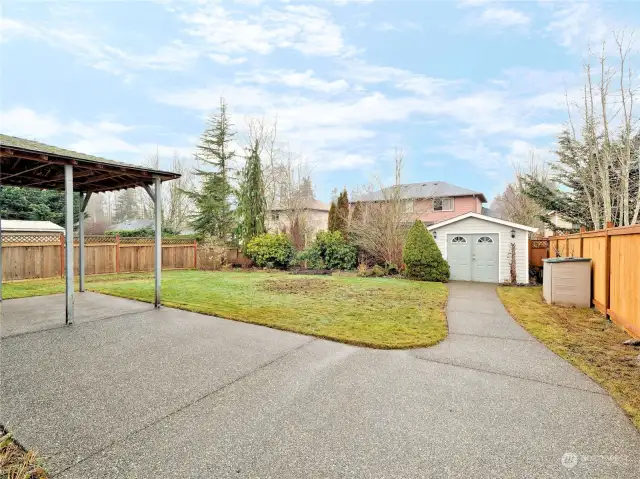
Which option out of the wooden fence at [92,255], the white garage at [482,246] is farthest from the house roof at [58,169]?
the white garage at [482,246]

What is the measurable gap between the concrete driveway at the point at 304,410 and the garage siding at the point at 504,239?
8.01 meters

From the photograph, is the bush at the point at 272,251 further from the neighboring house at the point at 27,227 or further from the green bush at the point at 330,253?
the neighboring house at the point at 27,227

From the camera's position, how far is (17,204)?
17.9 meters

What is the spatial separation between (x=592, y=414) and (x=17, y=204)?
24964mm

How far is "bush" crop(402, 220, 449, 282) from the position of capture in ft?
38.1

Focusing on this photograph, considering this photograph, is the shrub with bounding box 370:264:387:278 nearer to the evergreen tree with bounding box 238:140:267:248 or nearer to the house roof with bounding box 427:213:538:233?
the house roof with bounding box 427:213:538:233

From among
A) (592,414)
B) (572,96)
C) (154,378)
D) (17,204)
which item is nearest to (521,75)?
(572,96)

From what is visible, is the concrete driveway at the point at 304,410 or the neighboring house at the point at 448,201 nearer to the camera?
the concrete driveway at the point at 304,410

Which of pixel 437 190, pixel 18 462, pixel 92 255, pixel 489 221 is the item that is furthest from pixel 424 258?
pixel 437 190

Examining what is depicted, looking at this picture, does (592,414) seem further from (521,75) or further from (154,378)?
(521,75)

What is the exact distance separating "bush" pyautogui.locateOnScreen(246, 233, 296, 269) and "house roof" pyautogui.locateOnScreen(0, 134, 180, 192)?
7824 mm

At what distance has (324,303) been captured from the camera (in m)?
7.30

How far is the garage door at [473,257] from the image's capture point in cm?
1179

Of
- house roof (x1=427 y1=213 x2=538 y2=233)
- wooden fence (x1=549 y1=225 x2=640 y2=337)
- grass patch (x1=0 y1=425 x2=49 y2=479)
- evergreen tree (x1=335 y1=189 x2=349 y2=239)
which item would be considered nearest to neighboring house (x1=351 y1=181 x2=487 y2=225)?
evergreen tree (x1=335 y1=189 x2=349 y2=239)
